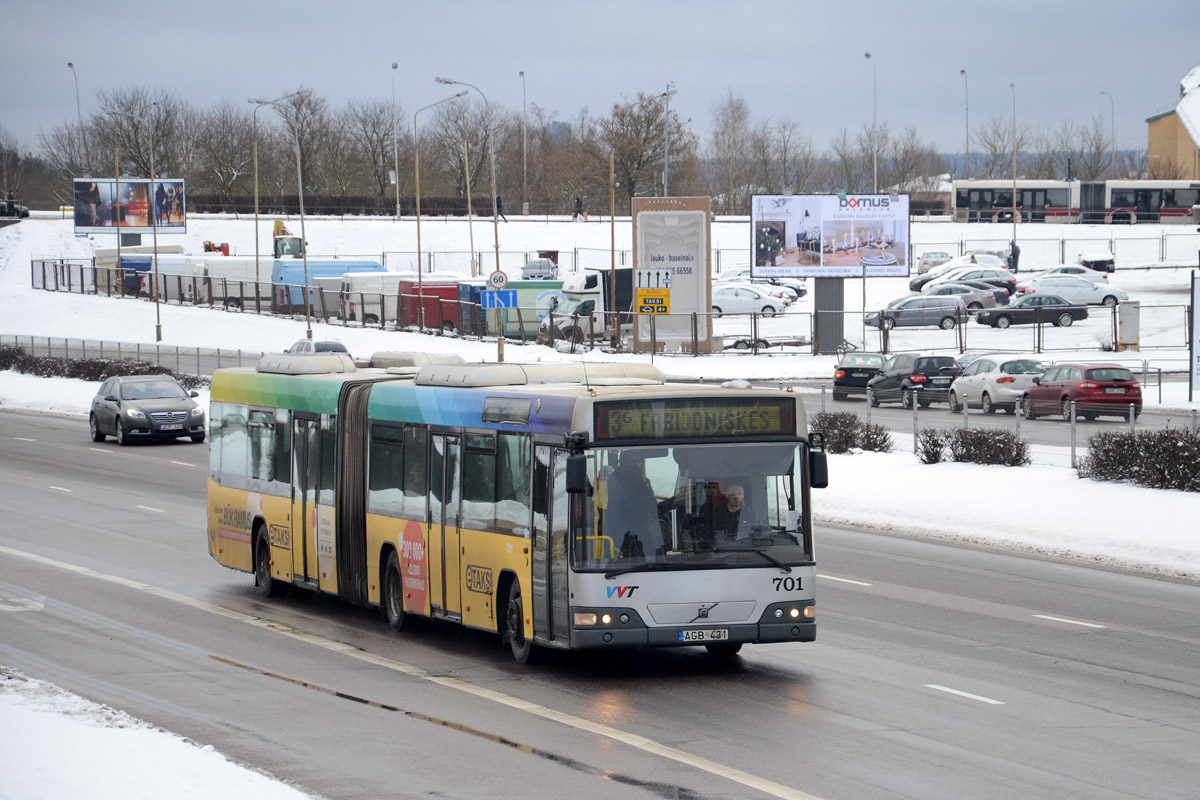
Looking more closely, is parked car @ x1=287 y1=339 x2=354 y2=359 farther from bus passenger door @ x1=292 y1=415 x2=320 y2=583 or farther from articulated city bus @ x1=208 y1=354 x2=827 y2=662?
articulated city bus @ x1=208 y1=354 x2=827 y2=662

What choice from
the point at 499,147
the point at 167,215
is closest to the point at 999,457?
the point at 167,215

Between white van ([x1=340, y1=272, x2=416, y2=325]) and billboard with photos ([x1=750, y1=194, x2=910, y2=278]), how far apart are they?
56.4 ft

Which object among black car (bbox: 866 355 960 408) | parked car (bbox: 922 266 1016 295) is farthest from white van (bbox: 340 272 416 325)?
black car (bbox: 866 355 960 408)

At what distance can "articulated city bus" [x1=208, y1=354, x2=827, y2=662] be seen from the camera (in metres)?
11.4

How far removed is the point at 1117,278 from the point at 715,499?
72.9 meters

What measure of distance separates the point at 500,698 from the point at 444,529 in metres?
2.51

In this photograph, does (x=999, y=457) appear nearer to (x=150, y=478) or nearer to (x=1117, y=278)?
(x=150, y=478)

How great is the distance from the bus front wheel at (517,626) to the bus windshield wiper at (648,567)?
3.82 feet

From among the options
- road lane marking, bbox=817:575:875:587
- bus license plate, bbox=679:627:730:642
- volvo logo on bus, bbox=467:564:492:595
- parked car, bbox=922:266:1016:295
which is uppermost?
parked car, bbox=922:266:1016:295

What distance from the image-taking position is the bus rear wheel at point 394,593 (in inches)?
563

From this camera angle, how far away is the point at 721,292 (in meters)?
66.8

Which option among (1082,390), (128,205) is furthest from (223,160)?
(1082,390)

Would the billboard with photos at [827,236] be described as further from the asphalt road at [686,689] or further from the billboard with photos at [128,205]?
the billboard with photos at [128,205]

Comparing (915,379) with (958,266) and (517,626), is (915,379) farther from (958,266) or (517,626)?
(958,266)
